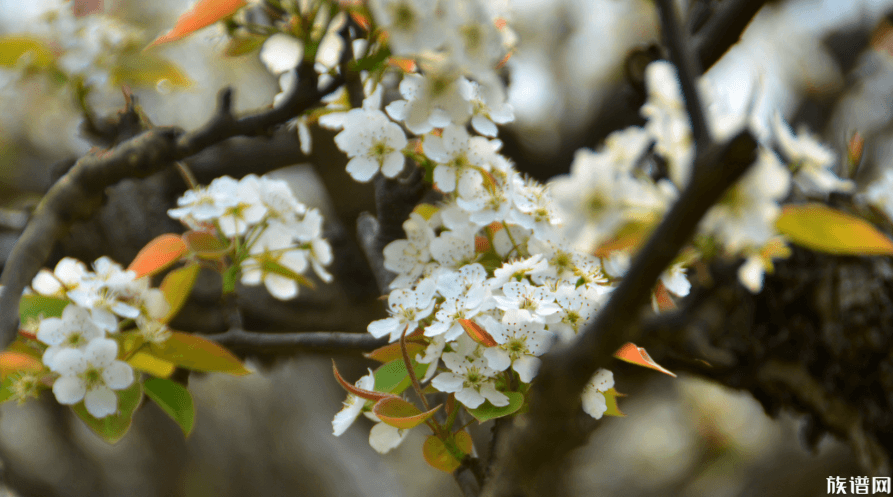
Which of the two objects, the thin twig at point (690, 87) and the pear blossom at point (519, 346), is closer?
the thin twig at point (690, 87)

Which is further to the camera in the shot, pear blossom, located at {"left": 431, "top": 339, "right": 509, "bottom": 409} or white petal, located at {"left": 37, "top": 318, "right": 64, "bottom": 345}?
white petal, located at {"left": 37, "top": 318, "right": 64, "bottom": 345}

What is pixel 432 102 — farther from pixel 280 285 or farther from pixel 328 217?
pixel 328 217

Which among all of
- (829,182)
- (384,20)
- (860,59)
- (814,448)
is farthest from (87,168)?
(860,59)

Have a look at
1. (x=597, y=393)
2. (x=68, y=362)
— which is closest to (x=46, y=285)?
(x=68, y=362)

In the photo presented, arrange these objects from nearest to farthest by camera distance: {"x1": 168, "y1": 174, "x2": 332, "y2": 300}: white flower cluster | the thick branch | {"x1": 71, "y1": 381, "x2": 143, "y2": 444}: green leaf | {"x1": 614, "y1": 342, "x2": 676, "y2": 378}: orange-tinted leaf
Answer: the thick branch
{"x1": 614, "y1": 342, "x2": 676, "y2": 378}: orange-tinted leaf
{"x1": 71, "y1": 381, "x2": 143, "y2": 444}: green leaf
{"x1": 168, "y1": 174, "x2": 332, "y2": 300}: white flower cluster

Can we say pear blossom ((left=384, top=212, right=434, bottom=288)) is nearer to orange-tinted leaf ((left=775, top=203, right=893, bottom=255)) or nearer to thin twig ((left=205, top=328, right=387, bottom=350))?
thin twig ((left=205, top=328, right=387, bottom=350))

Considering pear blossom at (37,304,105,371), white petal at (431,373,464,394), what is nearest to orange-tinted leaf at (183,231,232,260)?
pear blossom at (37,304,105,371)

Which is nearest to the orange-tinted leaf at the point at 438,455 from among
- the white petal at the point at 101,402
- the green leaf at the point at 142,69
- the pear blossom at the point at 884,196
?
the white petal at the point at 101,402

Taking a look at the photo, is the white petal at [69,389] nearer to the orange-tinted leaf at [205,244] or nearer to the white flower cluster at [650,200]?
the orange-tinted leaf at [205,244]
